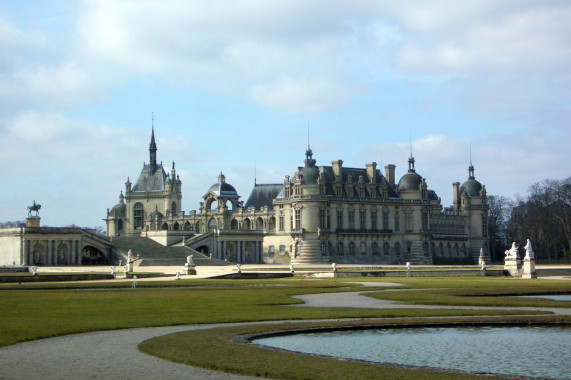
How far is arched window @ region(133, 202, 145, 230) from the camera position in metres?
150

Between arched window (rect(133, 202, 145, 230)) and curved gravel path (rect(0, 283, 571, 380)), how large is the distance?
126085 millimetres

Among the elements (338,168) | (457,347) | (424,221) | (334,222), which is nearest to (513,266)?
(334,222)

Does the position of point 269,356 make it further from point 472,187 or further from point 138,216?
point 138,216

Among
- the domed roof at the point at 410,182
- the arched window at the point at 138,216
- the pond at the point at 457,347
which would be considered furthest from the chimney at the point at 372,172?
the pond at the point at 457,347

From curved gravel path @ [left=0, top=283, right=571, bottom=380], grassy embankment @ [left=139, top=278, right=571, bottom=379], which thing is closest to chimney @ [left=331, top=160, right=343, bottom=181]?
grassy embankment @ [left=139, top=278, right=571, bottom=379]

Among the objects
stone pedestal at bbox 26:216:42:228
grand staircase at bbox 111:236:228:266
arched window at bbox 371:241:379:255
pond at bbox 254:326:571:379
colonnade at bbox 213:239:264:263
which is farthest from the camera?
arched window at bbox 371:241:379:255

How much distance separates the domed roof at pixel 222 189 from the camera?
5168 inches

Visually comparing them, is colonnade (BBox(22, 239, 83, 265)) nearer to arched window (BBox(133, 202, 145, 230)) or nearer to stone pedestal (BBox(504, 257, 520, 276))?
arched window (BBox(133, 202, 145, 230))

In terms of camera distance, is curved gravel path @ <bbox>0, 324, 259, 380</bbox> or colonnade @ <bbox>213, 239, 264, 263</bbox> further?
colonnade @ <bbox>213, 239, 264, 263</bbox>

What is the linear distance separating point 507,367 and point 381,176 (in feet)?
334

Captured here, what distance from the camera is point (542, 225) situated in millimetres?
126688

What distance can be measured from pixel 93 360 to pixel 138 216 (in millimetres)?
131933

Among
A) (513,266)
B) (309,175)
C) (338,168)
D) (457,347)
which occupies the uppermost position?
(338,168)

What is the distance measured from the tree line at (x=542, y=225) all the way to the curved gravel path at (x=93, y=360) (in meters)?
100
